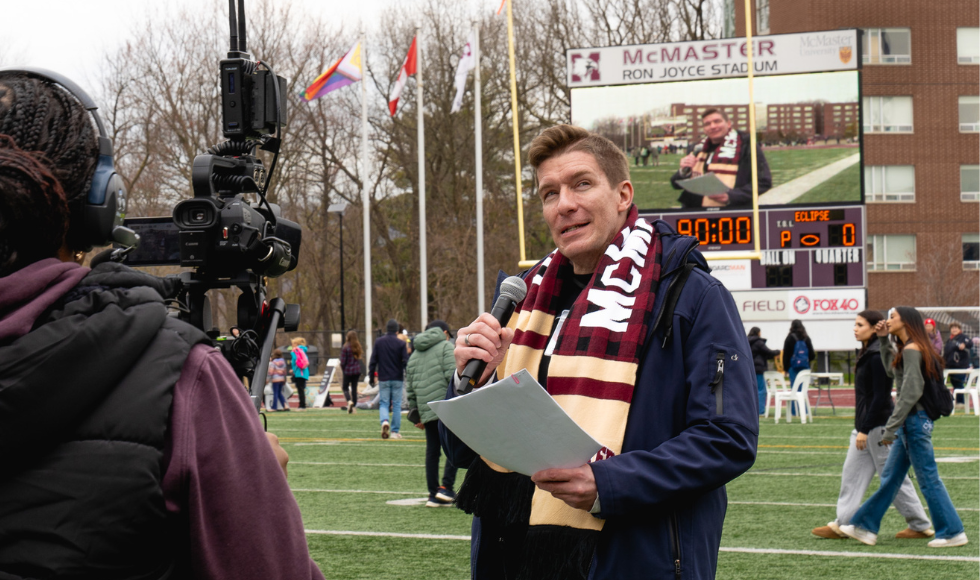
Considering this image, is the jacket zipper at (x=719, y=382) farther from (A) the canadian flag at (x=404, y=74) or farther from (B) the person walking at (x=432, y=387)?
(A) the canadian flag at (x=404, y=74)

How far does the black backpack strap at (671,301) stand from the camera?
2.66 meters

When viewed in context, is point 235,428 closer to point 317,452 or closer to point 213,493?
point 213,493

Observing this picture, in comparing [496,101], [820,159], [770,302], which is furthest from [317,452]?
[496,101]

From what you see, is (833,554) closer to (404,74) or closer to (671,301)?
(671,301)

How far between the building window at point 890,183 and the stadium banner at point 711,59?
19.5 m

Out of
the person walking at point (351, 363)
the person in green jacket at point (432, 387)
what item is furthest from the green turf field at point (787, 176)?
the person in green jacket at point (432, 387)

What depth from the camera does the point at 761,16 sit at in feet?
172

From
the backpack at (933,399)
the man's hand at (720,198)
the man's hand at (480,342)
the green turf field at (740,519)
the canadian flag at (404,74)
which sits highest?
the canadian flag at (404,74)

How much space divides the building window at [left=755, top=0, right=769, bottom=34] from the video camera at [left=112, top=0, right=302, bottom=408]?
49.6 metres

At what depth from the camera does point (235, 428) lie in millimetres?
1511

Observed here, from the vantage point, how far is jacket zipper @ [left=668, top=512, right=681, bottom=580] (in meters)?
2.49

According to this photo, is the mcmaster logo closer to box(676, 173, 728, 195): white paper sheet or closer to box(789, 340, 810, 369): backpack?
box(676, 173, 728, 195): white paper sheet

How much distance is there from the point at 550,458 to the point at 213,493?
1.17 meters

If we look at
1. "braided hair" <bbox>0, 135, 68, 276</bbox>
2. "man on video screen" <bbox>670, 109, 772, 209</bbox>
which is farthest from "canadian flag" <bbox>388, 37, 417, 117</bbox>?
"braided hair" <bbox>0, 135, 68, 276</bbox>
